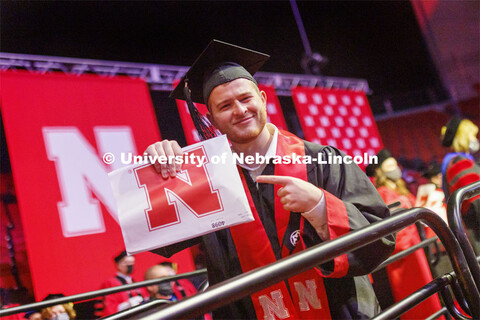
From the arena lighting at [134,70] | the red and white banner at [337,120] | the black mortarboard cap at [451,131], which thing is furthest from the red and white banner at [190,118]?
the black mortarboard cap at [451,131]

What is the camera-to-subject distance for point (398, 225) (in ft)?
3.56

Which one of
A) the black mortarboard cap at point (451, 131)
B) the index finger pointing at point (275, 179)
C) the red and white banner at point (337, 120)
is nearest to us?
the index finger pointing at point (275, 179)

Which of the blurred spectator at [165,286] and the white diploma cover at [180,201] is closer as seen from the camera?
the white diploma cover at [180,201]

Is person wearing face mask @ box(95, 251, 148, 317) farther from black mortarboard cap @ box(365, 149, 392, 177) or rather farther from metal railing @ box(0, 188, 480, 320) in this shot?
black mortarboard cap @ box(365, 149, 392, 177)

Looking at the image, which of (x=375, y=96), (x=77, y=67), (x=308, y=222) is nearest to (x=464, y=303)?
(x=308, y=222)

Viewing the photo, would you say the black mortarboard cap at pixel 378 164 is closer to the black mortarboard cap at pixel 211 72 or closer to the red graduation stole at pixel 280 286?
the black mortarboard cap at pixel 211 72

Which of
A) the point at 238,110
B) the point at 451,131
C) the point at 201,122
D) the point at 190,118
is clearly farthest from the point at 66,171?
the point at 451,131

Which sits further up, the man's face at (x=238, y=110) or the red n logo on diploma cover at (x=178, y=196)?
the man's face at (x=238, y=110)

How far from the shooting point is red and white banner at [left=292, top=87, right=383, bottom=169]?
5926 mm

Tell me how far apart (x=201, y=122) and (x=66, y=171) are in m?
2.94

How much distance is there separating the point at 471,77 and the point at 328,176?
6614 millimetres

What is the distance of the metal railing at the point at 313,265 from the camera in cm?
70

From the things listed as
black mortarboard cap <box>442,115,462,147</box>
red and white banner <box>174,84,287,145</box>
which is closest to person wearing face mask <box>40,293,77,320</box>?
red and white banner <box>174,84,287,145</box>

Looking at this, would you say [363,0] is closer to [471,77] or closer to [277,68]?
[277,68]
